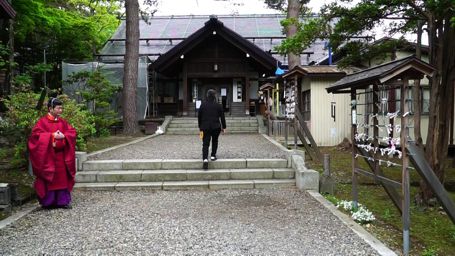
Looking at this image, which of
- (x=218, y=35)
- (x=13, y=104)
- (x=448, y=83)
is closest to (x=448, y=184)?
(x=448, y=83)

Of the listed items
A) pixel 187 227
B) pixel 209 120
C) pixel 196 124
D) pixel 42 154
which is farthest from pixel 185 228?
pixel 196 124

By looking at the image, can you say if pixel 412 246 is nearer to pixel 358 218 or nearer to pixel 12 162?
pixel 358 218

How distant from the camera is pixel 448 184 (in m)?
8.89

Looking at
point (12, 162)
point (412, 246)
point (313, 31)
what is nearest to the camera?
point (412, 246)

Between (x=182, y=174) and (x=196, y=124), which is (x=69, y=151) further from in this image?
(x=196, y=124)

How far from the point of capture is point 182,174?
8047 mm

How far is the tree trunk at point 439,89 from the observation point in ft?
23.5

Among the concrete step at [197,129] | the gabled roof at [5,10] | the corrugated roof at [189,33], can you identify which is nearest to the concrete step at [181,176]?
the gabled roof at [5,10]

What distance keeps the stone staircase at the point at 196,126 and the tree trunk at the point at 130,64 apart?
79.7 inches

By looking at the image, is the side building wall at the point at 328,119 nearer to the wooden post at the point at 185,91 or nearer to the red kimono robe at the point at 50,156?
the wooden post at the point at 185,91

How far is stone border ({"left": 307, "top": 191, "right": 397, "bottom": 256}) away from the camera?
424 cm

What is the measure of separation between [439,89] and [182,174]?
5180 millimetres

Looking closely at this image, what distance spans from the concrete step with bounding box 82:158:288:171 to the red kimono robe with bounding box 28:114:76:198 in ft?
7.47

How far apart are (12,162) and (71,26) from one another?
41.5 feet
